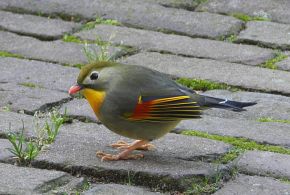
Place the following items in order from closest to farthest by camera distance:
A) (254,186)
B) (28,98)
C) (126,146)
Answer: (254,186) < (126,146) < (28,98)

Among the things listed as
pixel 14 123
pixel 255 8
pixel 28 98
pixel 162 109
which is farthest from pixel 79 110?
pixel 255 8

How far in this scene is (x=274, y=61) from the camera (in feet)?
20.3

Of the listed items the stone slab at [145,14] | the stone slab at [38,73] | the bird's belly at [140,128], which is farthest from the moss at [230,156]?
the stone slab at [145,14]

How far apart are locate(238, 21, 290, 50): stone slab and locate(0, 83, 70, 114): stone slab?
1.70m

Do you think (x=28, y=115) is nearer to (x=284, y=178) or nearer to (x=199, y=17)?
(x=284, y=178)

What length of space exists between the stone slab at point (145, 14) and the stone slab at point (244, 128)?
4.92 ft

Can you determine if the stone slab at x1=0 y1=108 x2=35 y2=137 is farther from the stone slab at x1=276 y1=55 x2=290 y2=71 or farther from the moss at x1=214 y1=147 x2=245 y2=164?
the stone slab at x1=276 y1=55 x2=290 y2=71

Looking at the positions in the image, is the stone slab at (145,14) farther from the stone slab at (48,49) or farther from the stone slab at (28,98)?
the stone slab at (28,98)

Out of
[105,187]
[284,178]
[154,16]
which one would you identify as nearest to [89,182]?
[105,187]

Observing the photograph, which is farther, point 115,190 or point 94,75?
point 94,75

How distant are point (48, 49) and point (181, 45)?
3.34 feet

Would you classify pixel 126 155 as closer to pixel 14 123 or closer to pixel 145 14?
pixel 14 123

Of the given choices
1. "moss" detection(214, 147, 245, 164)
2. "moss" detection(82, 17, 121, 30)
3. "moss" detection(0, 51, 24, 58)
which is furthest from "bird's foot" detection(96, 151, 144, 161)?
"moss" detection(82, 17, 121, 30)

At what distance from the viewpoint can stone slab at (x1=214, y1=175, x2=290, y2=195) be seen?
426 cm
